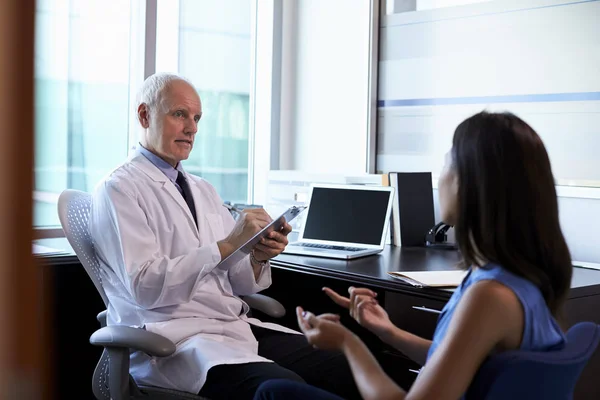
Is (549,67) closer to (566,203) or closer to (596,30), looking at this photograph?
(596,30)

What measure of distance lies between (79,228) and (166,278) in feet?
0.99

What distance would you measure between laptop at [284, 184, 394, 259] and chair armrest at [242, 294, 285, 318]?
36 cm

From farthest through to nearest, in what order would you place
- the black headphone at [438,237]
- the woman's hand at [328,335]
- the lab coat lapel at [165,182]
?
the black headphone at [438,237], the lab coat lapel at [165,182], the woman's hand at [328,335]

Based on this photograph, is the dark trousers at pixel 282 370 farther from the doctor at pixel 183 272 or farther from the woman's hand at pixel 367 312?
the woman's hand at pixel 367 312

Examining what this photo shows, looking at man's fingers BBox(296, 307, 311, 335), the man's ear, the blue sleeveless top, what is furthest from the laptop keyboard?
the blue sleeveless top

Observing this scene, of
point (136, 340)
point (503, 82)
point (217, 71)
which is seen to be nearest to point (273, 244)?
point (136, 340)

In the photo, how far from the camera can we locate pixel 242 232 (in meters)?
1.95

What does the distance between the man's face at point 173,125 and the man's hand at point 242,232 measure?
1.15 ft

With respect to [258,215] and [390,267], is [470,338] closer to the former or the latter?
[258,215]

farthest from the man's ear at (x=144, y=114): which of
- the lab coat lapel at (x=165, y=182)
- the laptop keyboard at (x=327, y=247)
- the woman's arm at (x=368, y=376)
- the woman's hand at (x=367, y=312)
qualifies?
the woman's arm at (x=368, y=376)

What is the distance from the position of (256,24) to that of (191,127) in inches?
60.1

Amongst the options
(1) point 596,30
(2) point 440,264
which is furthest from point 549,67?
(2) point 440,264

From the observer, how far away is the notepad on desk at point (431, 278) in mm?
1934

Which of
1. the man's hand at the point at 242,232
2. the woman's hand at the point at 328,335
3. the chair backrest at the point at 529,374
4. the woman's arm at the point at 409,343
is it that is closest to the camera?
the chair backrest at the point at 529,374
